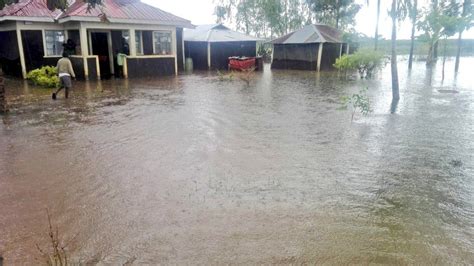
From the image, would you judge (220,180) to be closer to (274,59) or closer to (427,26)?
(427,26)

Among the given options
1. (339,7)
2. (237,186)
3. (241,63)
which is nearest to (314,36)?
(241,63)

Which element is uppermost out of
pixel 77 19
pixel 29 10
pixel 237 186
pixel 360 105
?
pixel 29 10

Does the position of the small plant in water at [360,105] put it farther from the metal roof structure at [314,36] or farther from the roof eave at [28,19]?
the metal roof structure at [314,36]

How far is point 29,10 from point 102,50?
3718 millimetres

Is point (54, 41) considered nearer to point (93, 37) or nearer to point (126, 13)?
point (93, 37)

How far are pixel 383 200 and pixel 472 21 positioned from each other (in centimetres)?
1792

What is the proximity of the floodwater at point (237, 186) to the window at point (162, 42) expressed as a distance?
33.4ft

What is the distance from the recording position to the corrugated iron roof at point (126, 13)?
1693cm

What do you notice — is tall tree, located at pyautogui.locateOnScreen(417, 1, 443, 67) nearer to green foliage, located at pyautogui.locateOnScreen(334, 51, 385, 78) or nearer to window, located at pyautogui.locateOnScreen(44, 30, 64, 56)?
green foliage, located at pyautogui.locateOnScreen(334, 51, 385, 78)

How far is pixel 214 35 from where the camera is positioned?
26719 millimetres

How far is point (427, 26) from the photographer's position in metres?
18.7

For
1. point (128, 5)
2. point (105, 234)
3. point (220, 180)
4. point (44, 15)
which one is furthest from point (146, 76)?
point (105, 234)

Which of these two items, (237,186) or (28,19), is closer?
(237,186)

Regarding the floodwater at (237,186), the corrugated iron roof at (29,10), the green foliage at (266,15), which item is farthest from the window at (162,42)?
the green foliage at (266,15)
